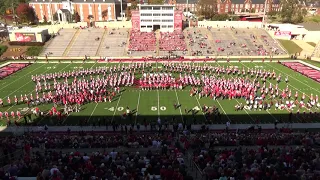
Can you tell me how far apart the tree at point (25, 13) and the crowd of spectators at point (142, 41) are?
34509 millimetres

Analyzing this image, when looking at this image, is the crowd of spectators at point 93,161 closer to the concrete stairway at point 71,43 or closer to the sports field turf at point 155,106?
the sports field turf at point 155,106

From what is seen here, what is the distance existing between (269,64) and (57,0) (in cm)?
6190

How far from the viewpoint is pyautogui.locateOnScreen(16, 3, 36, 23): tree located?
72.6 m

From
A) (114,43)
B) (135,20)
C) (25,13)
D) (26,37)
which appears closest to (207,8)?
(135,20)

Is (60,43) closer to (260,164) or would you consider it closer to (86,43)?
(86,43)

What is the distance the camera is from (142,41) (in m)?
51.0

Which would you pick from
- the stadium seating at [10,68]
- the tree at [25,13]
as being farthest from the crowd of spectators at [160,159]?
the tree at [25,13]

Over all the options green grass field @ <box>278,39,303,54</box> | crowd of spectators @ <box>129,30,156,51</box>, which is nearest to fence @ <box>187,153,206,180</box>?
crowd of spectators @ <box>129,30,156,51</box>

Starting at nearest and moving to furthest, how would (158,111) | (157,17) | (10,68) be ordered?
(158,111) → (10,68) → (157,17)

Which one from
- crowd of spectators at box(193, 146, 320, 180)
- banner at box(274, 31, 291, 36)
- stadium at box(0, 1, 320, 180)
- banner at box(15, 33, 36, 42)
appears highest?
banner at box(274, 31, 291, 36)

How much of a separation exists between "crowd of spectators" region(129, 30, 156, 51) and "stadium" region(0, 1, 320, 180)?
19cm

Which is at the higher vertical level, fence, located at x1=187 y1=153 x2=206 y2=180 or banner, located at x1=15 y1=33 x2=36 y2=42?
banner, located at x1=15 y1=33 x2=36 y2=42

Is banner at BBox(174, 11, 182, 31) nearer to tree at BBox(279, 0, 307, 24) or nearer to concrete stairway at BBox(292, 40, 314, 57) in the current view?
concrete stairway at BBox(292, 40, 314, 57)

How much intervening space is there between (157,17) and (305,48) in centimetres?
2666
